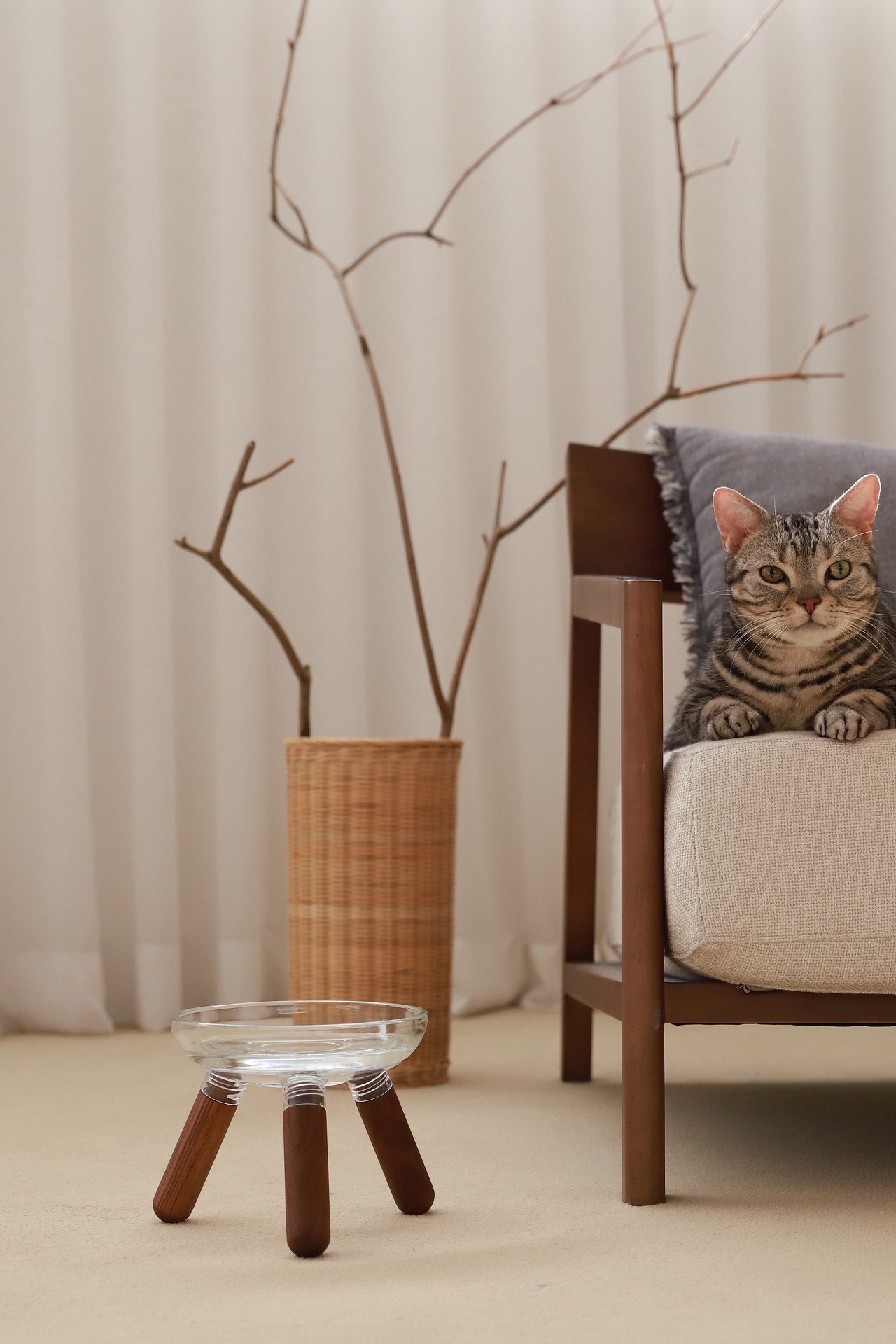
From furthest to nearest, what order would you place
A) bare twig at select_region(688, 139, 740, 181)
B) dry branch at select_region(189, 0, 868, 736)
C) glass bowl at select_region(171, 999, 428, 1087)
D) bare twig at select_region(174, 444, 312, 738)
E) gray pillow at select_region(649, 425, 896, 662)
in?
bare twig at select_region(688, 139, 740, 181) → dry branch at select_region(189, 0, 868, 736) → bare twig at select_region(174, 444, 312, 738) → gray pillow at select_region(649, 425, 896, 662) → glass bowl at select_region(171, 999, 428, 1087)

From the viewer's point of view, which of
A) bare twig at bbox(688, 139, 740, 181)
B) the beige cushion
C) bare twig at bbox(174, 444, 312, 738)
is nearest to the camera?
the beige cushion

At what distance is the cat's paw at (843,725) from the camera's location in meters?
1.17

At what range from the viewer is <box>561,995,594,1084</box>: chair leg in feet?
5.66

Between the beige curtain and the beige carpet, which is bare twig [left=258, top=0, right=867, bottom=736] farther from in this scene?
the beige carpet

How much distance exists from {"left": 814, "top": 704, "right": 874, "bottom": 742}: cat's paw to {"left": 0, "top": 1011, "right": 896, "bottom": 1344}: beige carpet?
0.43 metres

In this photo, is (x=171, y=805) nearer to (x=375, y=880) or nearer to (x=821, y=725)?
(x=375, y=880)

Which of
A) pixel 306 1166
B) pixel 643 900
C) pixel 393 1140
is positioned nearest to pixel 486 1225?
pixel 393 1140

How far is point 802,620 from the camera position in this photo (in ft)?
4.22

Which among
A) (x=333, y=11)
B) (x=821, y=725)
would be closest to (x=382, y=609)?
(x=333, y=11)

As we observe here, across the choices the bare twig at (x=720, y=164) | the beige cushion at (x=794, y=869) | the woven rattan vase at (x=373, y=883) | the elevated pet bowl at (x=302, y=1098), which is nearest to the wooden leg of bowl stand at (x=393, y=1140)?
the elevated pet bowl at (x=302, y=1098)

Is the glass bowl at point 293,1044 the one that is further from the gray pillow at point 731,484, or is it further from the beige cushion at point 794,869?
the gray pillow at point 731,484

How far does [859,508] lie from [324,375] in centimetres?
134

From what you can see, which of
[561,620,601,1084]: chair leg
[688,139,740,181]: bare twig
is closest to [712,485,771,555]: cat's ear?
[561,620,601,1084]: chair leg

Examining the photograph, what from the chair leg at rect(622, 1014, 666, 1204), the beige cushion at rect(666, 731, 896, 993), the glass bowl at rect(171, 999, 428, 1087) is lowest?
the chair leg at rect(622, 1014, 666, 1204)
